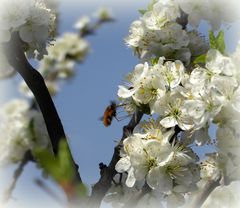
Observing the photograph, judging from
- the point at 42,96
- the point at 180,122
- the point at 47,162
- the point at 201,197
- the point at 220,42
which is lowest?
the point at 47,162

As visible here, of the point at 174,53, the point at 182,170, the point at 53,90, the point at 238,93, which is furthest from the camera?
the point at 53,90

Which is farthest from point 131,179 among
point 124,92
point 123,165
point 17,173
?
point 17,173

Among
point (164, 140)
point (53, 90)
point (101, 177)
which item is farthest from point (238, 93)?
point (53, 90)

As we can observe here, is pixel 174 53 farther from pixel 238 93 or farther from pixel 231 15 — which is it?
pixel 238 93

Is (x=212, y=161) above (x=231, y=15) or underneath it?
underneath

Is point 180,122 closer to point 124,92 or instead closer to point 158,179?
point 158,179

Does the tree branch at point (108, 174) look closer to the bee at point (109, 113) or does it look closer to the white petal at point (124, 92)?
the white petal at point (124, 92)
